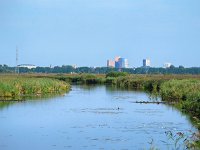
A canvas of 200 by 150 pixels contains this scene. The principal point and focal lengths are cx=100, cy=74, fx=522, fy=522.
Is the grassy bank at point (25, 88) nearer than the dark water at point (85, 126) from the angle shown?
No

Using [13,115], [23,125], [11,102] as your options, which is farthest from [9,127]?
[11,102]

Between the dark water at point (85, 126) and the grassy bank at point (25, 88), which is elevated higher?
the grassy bank at point (25, 88)

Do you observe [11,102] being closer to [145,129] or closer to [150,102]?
[150,102]

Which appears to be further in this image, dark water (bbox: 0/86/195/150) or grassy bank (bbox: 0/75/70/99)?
grassy bank (bbox: 0/75/70/99)

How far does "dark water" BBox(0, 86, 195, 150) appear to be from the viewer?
16188 mm

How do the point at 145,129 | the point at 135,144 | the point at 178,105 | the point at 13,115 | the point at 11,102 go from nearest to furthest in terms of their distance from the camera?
the point at 135,144 → the point at 145,129 → the point at 13,115 → the point at 178,105 → the point at 11,102

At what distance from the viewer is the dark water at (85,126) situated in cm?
1619

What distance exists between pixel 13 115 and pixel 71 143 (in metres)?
8.33

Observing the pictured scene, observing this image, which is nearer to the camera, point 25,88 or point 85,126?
point 85,126

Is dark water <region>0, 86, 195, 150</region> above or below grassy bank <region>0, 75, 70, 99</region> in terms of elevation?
below

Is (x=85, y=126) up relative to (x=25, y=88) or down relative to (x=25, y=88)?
down

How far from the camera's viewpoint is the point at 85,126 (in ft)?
66.6

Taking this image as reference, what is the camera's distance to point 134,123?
21281 mm

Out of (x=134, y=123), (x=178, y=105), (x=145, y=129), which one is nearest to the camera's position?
(x=145, y=129)
